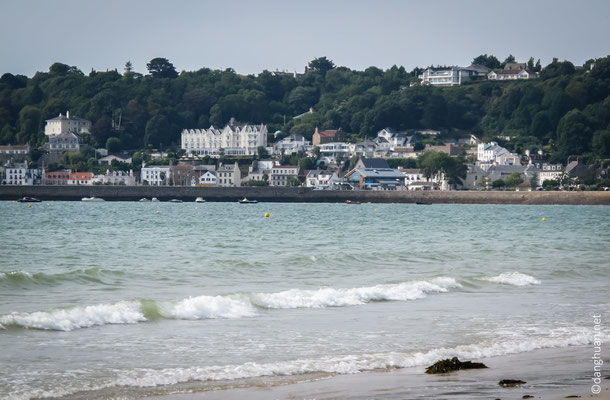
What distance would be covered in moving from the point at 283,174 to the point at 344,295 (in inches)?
3344

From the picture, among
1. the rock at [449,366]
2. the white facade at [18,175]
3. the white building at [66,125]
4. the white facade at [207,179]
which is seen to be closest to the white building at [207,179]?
the white facade at [207,179]

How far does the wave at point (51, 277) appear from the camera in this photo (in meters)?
13.4

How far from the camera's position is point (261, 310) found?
1160 centimetres

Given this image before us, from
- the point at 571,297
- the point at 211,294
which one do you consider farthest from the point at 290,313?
the point at 571,297

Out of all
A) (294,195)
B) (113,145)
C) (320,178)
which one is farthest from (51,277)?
(113,145)

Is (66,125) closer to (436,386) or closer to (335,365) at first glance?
(335,365)

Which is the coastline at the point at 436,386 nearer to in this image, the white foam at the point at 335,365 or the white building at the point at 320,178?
the white foam at the point at 335,365

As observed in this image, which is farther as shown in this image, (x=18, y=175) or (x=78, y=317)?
(x=18, y=175)

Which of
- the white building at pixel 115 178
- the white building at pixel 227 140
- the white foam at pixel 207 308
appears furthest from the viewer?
the white building at pixel 227 140

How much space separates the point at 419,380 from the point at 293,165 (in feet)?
309

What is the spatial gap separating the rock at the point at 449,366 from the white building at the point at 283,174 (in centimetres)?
8728

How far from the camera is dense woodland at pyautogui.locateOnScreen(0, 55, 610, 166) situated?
113538mm

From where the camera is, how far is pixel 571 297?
43.8 feet

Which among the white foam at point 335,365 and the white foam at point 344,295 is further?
the white foam at point 344,295
